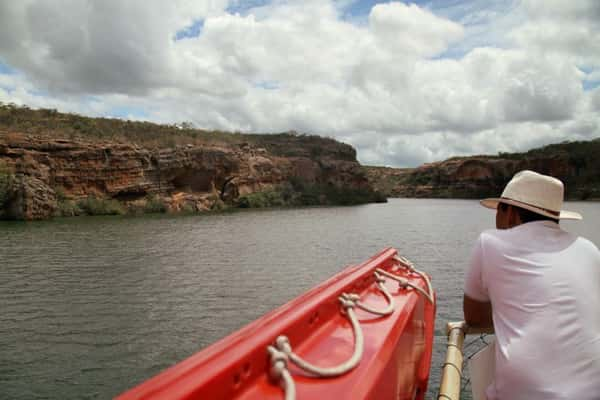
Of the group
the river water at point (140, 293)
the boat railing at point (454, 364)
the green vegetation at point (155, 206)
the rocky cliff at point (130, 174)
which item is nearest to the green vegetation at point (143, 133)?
the rocky cliff at point (130, 174)

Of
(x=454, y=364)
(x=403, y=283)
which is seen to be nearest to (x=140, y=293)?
(x=403, y=283)

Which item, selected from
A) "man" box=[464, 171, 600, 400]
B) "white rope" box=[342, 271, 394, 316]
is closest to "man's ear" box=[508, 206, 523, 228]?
"man" box=[464, 171, 600, 400]

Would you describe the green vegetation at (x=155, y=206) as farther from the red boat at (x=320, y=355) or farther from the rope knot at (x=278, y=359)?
the rope knot at (x=278, y=359)

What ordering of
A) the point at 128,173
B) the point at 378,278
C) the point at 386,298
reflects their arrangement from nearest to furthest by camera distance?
1. the point at 386,298
2. the point at 378,278
3. the point at 128,173

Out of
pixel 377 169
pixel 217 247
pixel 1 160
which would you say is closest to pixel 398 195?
pixel 377 169

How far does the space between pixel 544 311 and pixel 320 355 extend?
101 centimetres

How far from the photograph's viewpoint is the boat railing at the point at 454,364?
2283mm

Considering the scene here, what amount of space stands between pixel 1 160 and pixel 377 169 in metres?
115

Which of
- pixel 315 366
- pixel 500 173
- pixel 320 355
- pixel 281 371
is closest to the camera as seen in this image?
pixel 281 371

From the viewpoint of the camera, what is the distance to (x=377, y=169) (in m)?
136

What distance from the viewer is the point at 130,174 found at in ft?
122

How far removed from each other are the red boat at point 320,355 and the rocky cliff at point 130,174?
28549 millimetres

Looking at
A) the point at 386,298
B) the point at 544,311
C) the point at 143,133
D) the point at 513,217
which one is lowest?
the point at 386,298

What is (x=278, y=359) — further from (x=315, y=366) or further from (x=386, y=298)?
(x=386, y=298)
